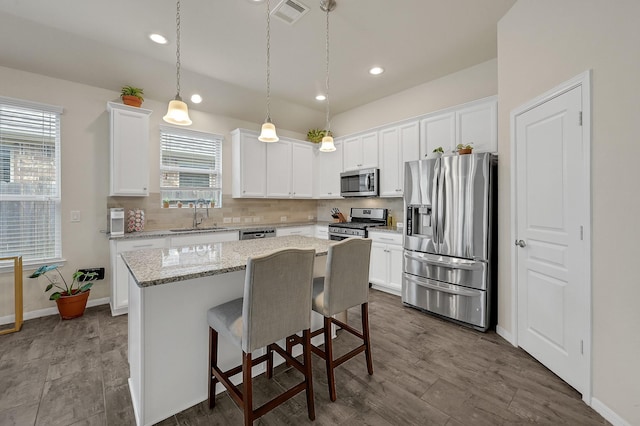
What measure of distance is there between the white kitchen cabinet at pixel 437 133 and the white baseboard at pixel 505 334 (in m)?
2.12

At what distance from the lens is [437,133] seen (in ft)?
12.0

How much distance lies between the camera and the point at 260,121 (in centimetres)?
505

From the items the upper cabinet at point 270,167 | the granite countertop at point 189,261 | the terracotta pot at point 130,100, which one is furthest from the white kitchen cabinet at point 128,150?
the granite countertop at point 189,261

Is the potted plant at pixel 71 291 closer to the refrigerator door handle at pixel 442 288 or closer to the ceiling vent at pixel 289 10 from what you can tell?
the ceiling vent at pixel 289 10

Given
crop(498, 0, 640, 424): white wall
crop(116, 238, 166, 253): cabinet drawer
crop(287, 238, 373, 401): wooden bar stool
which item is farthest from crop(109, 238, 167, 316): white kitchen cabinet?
crop(498, 0, 640, 424): white wall

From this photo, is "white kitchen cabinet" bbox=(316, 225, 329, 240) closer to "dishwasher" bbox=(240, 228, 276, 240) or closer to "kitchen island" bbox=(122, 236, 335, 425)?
"dishwasher" bbox=(240, 228, 276, 240)

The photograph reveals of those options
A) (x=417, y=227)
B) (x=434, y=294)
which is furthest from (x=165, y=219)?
(x=434, y=294)

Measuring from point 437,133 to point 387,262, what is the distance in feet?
6.24

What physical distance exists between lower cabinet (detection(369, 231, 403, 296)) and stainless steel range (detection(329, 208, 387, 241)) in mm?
214

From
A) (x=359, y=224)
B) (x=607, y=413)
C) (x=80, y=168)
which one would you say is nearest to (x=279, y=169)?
(x=359, y=224)

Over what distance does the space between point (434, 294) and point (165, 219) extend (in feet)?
12.7

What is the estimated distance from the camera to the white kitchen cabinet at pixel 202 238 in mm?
3666

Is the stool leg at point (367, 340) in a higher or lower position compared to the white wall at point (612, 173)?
lower

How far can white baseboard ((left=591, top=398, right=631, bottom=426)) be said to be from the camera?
5.26ft
